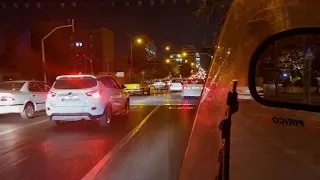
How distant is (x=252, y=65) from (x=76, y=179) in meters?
4.80

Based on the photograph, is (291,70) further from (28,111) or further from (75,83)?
(28,111)

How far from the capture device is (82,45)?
336ft

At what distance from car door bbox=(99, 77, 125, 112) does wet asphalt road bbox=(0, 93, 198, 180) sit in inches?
25.7

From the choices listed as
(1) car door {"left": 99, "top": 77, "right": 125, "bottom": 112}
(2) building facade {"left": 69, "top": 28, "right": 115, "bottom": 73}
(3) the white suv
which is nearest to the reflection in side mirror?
(3) the white suv

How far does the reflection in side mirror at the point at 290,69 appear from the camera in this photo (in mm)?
1930

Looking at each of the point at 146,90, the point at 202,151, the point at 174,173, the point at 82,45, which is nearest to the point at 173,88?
the point at 146,90

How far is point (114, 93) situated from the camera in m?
13.9

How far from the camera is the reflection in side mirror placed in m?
1.93

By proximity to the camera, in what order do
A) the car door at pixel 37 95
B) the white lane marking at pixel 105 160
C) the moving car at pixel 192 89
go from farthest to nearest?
the moving car at pixel 192 89, the car door at pixel 37 95, the white lane marking at pixel 105 160

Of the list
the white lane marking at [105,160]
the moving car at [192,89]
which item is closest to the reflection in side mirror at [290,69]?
the white lane marking at [105,160]

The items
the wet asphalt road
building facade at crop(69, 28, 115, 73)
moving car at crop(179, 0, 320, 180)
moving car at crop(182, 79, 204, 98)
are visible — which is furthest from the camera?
building facade at crop(69, 28, 115, 73)

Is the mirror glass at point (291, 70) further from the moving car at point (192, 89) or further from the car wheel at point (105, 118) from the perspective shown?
the moving car at point (192, 89)

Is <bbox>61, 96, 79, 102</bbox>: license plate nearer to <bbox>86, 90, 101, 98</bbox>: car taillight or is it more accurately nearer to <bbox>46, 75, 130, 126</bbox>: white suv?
<bbox>46, 75, 130, 126</bbox>: white suv

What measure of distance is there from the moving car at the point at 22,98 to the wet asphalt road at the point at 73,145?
5.16 ft
